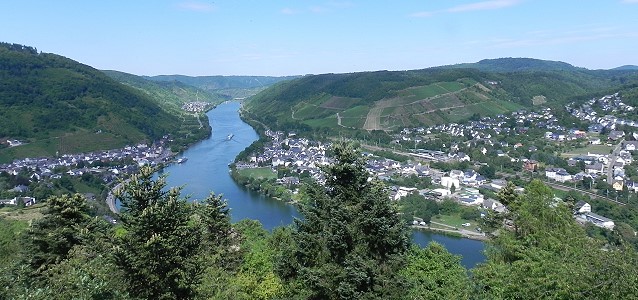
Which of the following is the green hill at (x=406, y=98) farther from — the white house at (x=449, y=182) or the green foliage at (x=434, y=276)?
the green foliage at (x=434, y=276)

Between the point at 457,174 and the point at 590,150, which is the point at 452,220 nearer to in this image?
the point at 457,174

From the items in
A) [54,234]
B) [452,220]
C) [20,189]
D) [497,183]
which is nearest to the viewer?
[54,234]

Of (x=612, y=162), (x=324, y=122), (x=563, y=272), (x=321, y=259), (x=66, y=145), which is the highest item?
(x=563, y=272)

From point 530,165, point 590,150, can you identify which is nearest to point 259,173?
point 530,165

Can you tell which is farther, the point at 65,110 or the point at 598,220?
the point at 65,110

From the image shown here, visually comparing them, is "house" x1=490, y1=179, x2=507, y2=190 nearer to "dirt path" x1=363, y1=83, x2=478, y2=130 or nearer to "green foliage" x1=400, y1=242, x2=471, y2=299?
"dirt path" x1=363, y1=83, x2=478, y2=130

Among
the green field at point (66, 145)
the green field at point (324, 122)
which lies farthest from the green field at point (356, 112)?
the green field at point (66, 145)

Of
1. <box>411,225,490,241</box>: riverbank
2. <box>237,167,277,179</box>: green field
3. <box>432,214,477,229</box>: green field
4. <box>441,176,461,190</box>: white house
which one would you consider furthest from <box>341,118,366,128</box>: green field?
<box>411,225,490,241</box>: riverbank
